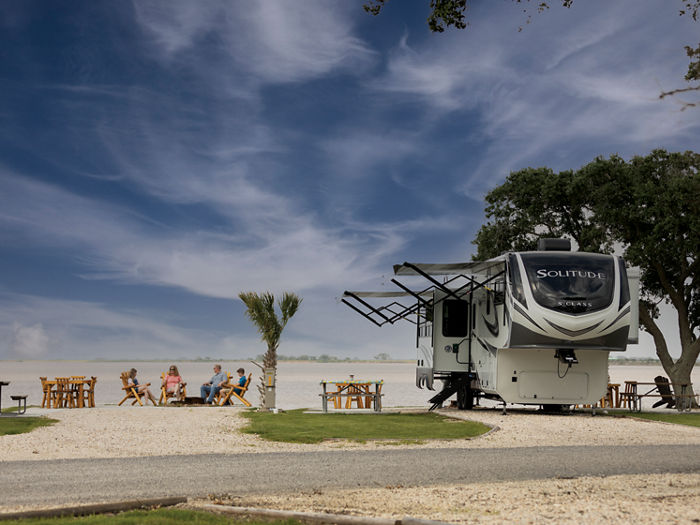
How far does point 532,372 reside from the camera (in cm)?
1934

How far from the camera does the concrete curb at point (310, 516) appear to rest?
618 centimetres

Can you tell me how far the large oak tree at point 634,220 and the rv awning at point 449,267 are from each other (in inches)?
331

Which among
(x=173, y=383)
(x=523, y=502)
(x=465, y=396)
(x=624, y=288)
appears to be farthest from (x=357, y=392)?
(x=523, y=502)

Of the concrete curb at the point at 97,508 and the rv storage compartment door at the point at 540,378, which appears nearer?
the concrete curb at the point at 97,508

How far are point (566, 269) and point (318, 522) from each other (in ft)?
43.6

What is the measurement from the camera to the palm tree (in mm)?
23547

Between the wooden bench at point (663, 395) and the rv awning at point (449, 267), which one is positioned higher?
the rv awning at point (449, 267)

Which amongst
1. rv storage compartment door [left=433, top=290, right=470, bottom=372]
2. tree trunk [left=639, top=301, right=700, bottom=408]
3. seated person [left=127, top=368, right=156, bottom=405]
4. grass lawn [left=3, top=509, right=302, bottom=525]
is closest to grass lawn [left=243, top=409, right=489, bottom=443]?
rv storage compartment door [left=433, top=290, right=470, bottom=372]

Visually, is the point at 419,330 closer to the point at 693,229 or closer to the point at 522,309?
the point at 522,309

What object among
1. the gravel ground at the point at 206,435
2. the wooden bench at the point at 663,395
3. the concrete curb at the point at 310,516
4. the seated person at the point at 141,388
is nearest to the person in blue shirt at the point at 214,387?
the seated person at the point at 141,388

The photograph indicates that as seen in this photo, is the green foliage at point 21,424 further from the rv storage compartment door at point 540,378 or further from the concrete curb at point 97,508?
the rv storage compartment door at point 540,378

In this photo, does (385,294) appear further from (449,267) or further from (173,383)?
(173,383)

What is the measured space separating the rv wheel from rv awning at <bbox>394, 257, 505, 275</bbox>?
3.82 m

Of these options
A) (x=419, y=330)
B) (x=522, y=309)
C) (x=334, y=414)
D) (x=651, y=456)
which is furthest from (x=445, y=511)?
(x=419, y=330)
